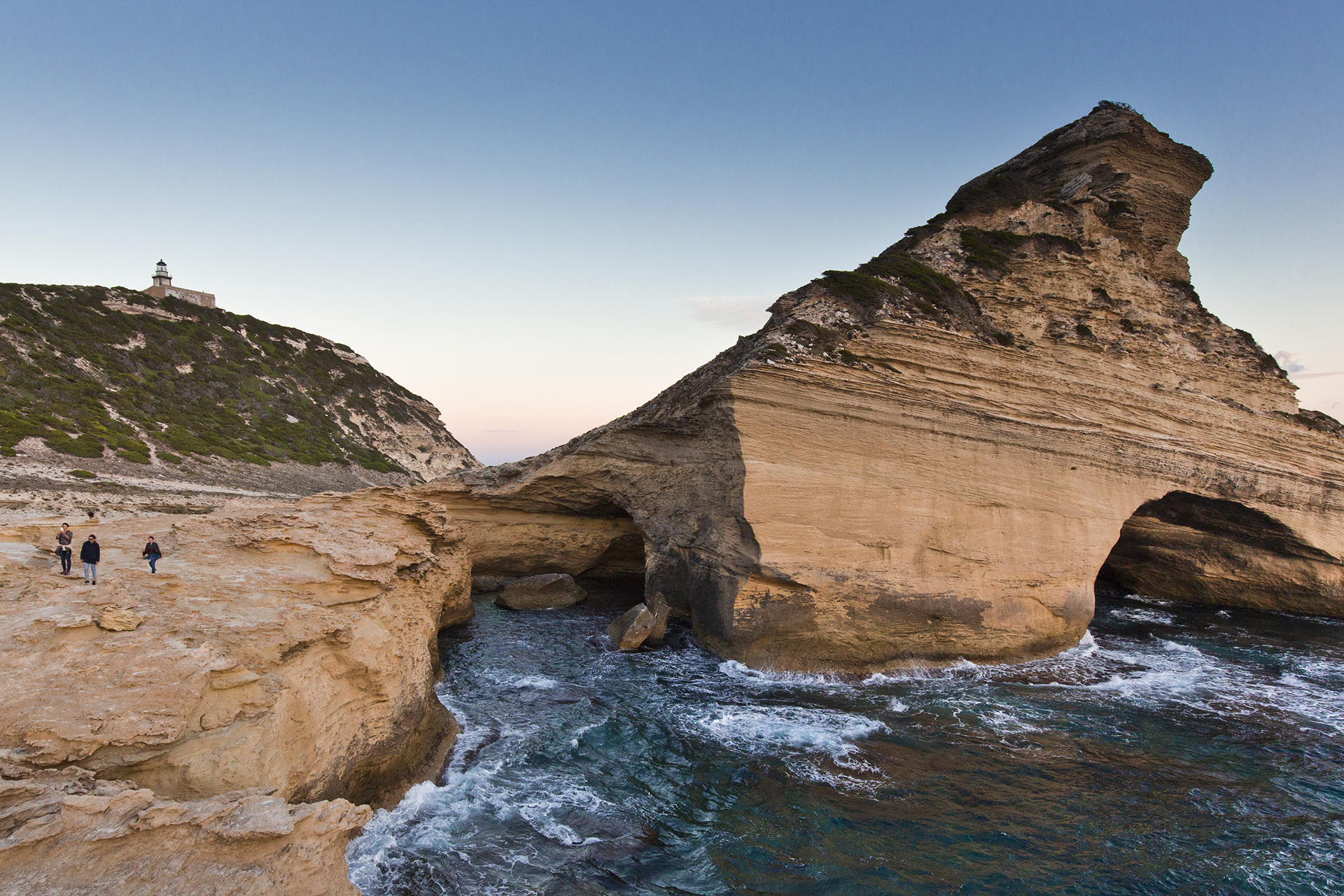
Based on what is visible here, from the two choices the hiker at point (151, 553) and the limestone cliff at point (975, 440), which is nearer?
the hiker at point (151, 553)

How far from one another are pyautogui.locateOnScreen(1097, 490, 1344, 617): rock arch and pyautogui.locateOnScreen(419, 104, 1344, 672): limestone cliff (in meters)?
0.15

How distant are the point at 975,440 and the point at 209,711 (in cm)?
1413

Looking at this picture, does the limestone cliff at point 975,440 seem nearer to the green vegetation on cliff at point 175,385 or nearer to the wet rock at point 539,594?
the wet rock at point 539,594

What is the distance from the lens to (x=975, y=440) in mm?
14516

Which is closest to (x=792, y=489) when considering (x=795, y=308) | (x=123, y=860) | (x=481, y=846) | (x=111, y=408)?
(x=795, y=308)

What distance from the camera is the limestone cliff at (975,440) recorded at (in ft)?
45.1

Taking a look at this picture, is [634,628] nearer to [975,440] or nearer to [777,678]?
[777,678]

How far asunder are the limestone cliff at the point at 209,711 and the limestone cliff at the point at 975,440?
7.06 m

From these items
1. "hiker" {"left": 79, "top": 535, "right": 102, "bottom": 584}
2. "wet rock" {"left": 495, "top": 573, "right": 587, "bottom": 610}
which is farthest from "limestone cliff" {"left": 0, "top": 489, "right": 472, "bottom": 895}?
"wet rock" {"left": 495, "top": 573, "right": 587, "bottom": 610}

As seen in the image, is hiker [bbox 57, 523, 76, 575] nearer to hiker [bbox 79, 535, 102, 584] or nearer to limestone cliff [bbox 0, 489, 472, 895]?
limestone cliff [bbox 0, 489, 472, 895]

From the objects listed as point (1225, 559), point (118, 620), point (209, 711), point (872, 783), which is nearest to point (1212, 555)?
point (1225, 559)

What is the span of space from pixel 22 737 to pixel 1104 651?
1939 centimetres

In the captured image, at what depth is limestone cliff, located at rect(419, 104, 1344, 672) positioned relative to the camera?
13.7 metres

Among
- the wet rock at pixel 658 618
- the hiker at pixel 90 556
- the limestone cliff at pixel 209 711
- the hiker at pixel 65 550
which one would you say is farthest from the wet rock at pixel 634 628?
the hiker at pixel 65 550
